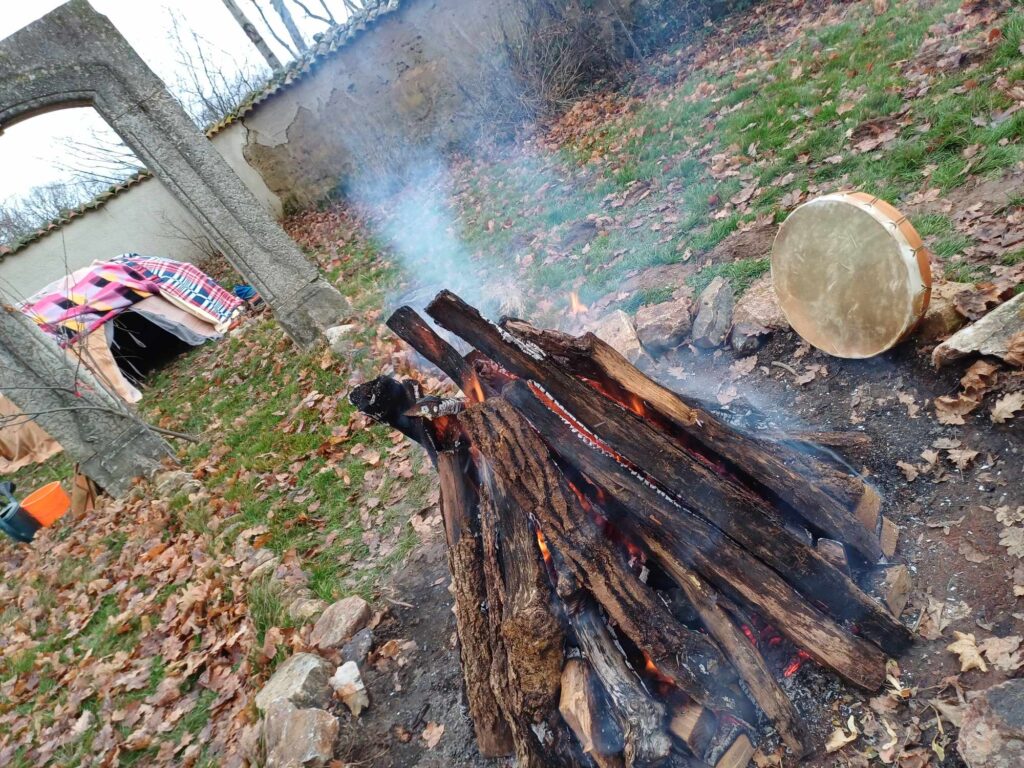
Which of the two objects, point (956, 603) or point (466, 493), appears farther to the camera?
point (466, 493)

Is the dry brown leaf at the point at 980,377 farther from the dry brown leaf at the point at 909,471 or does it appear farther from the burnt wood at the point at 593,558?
the burnt wood at the point at 593,558

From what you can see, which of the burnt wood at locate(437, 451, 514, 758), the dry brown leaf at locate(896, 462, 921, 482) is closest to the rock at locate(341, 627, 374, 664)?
the burnt wood at locate(437, 451, 514, 758)

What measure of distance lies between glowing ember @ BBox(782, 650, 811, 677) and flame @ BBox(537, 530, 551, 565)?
3.30 feet

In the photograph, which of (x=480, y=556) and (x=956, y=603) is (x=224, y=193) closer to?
(x=480, y=556)

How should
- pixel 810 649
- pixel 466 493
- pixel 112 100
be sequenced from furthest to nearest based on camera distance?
pixel 112 100, pixel 466 493, pixel 810 649

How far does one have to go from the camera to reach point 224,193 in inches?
281

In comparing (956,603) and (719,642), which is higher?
(719,642)

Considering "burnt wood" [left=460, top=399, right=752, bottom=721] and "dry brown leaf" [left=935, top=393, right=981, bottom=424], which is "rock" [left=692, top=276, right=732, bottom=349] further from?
"burnt wood" [left=460, top=399, right=752, bottom=721]

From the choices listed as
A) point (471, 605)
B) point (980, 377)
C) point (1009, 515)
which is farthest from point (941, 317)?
point (471, 605)

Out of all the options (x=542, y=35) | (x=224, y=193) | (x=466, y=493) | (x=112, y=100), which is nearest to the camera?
(x=466, y=493)

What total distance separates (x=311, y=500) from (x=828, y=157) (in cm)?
574

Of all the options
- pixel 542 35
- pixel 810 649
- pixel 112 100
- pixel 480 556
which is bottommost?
pixel 810 649

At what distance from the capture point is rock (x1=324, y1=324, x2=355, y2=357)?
6906 millimetres

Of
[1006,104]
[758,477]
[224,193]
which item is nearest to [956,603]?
[758,477]
